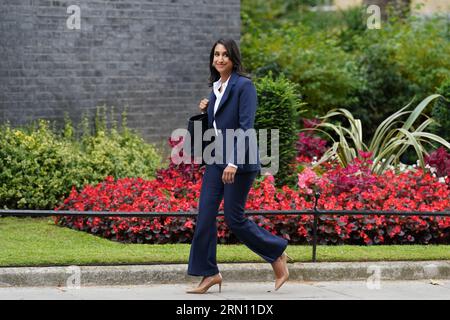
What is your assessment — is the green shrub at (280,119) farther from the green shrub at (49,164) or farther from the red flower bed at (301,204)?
the green shrub at (49,164)

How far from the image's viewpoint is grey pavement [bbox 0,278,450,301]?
803 centimetres

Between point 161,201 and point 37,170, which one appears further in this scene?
point 37,170

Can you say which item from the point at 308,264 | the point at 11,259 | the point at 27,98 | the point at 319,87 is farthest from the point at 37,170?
the point at 319,87

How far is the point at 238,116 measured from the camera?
7.96 meters

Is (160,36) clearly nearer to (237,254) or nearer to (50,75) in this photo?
(50,75)

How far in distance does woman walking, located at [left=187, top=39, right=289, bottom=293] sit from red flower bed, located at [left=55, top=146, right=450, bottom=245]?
1763mm

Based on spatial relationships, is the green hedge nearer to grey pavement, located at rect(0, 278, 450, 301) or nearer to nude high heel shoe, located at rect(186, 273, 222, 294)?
grey pavement, located at rect(0, 278, 450, 301)

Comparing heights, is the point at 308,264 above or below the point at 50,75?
below

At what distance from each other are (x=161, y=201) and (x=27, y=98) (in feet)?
9.82

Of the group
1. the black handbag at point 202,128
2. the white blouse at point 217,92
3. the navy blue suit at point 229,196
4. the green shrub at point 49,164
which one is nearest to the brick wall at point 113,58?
the green shrub at point 49,164

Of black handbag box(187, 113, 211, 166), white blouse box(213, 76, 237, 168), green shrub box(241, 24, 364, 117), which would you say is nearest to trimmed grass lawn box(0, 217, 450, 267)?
black handbag box(187, 113, 211, 166)

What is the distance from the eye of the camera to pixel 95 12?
13117 millimetres

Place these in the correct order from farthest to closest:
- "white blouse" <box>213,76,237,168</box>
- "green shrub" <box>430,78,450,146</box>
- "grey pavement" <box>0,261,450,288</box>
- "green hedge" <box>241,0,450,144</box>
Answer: "green hedge" <box>241,0,450,144</box>, "green shrub" <box>430,78,450,146</box>, "grey pavement" <box>0,261,450,288</box>, "white blouse" <box>213,76,237,168</box>

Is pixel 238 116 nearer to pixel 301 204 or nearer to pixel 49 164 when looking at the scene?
pixel 301 204
